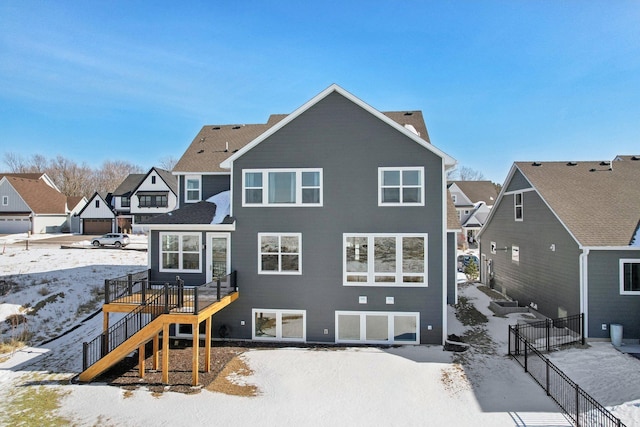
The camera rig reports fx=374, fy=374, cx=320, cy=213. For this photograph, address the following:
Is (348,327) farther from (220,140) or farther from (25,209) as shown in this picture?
(25,209)

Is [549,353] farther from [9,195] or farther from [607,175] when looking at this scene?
[9,195]

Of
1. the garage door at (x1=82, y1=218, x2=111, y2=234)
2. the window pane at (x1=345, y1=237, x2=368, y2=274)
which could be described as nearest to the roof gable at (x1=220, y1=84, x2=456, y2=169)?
the window pane at (x1=345, y1=237, x2=368, y2=274)

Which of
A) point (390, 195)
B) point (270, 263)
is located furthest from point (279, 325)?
point (390, 195)

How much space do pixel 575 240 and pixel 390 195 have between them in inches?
286

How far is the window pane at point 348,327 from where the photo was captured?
1430 centimetres

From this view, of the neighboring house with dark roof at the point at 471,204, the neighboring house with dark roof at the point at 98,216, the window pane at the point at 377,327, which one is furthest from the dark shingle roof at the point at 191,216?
the neighboring house with dark roof at the point at 98,216

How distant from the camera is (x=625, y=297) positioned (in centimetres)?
1381

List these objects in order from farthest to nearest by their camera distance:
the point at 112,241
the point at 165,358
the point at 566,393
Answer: the point at 112,241, the point at 165,358, the point at 566,393

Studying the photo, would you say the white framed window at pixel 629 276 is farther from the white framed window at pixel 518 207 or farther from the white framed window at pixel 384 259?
the white framed window at pixel 384 259

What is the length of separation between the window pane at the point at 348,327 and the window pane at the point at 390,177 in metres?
5.25

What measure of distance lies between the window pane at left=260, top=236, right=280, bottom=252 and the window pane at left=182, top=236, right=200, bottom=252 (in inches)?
106

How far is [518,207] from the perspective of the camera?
19594 mm

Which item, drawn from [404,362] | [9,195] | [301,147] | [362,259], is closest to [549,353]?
[404,362]

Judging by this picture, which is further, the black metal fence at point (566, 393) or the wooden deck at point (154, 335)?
the wooden deck at point (154, 335)
